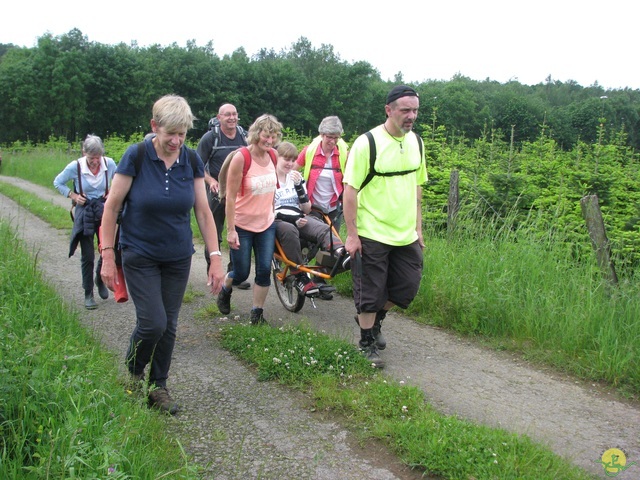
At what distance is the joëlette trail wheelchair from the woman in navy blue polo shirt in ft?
6.78

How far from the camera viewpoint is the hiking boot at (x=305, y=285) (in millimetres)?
6305

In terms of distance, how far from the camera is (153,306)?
13.3 ft

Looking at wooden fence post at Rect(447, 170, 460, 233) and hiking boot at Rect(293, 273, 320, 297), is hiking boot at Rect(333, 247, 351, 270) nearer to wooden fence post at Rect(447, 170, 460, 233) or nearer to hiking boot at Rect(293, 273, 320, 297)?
hiking boot at Rect(293, 273, 320, 297)

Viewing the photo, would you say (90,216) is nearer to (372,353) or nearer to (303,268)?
(303,268)

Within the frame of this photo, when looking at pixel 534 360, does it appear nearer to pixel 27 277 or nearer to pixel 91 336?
pixel 91 336

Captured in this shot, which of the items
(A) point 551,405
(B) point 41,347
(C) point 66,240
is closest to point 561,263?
(A) point 551,405

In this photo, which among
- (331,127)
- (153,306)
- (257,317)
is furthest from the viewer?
A: (331,127)

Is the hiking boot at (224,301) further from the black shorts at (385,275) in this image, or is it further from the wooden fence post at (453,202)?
the wooden fence post at (453,202)

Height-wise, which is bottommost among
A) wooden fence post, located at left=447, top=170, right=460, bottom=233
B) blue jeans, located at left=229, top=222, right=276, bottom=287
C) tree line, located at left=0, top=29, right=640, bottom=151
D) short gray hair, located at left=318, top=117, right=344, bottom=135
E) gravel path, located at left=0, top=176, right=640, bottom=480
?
gravel path, located at left=0, top=176, right=640, bottom=480

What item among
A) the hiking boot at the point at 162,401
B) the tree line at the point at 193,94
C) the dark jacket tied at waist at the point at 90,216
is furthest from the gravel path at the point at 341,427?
the tree line at the point at 193,94

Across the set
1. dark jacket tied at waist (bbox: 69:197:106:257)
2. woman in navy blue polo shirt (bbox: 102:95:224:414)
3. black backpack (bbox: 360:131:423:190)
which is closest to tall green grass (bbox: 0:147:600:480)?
woman in navy blue polo shirt (bbox: 102:95:224:414)

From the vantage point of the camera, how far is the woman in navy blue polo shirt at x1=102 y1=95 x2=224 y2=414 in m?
3.96

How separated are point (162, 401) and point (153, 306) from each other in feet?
2.22

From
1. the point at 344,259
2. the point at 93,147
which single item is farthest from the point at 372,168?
the point at 93,147
